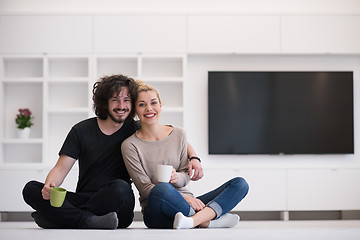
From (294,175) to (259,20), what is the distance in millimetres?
1536

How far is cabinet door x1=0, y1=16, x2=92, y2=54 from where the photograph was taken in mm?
4906

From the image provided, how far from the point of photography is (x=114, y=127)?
2748 millimetres

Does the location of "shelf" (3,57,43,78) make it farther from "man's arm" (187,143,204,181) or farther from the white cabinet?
"man's arm" (187,143,204,181)

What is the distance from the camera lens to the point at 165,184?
2.45 metres

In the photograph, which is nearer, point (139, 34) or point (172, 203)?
point (172, 203)

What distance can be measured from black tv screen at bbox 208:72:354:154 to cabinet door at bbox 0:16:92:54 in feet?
4.28

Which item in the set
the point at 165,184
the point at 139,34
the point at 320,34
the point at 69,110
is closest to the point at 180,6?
the point at 139,34

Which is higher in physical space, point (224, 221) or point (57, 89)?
point (57, 89)

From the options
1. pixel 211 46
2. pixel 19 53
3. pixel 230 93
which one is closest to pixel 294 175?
pixel 230 93

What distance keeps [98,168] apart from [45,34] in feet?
8.63

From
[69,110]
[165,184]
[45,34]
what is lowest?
[165,184]

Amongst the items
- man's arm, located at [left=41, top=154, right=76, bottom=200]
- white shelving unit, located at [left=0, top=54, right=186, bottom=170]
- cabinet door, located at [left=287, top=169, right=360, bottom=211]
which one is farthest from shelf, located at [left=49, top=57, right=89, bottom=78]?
man's arm, located at [left=41, top=154, right=76, bottom=200]

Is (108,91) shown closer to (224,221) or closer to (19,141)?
(224,221)

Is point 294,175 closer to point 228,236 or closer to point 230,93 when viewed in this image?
point 230,93
